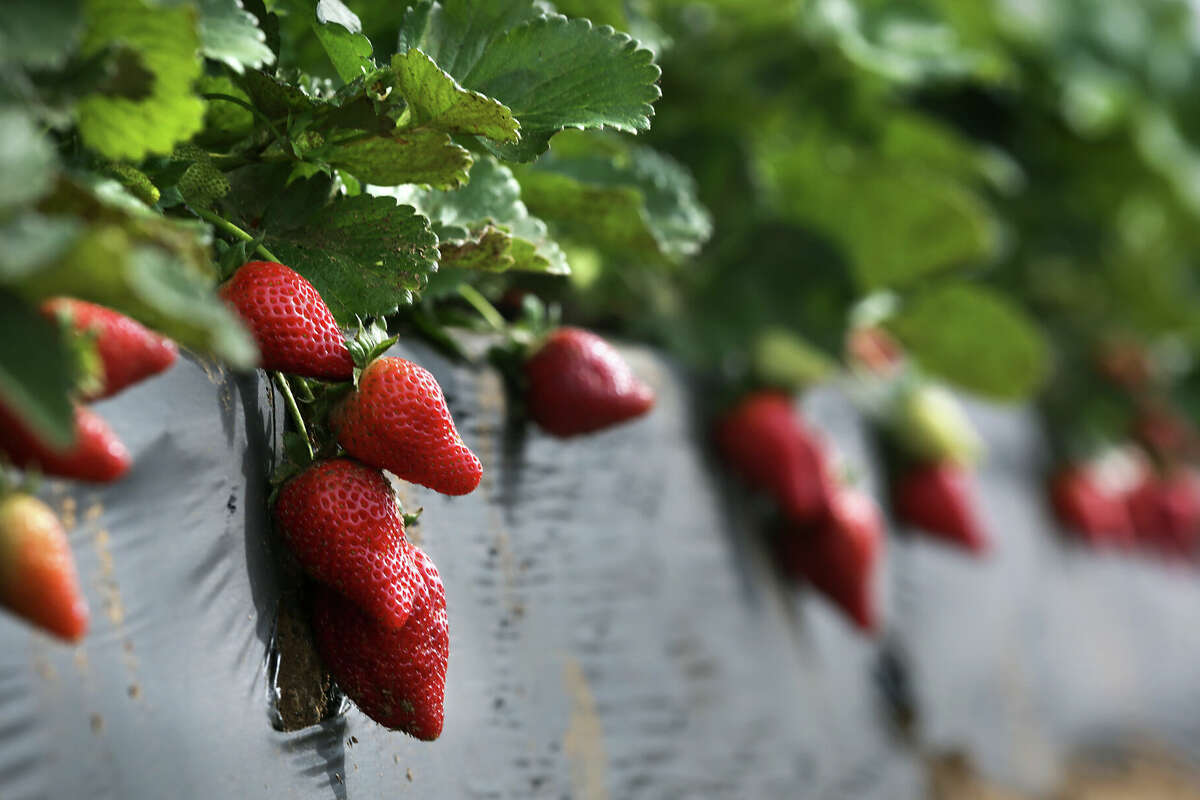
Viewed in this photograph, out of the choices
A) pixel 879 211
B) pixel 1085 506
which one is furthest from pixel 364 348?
pixel 1085 506

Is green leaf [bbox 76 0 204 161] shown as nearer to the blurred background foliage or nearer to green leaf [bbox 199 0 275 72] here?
green leaf [bbox 199 0 275 72]

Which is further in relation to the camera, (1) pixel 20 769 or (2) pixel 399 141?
(2) pixel 399 141

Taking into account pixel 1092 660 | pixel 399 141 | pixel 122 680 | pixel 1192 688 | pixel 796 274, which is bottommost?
pixel 1192 688

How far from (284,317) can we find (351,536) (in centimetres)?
8

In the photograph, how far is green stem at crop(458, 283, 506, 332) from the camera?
2.10 feet

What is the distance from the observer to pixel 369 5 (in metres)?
0.55

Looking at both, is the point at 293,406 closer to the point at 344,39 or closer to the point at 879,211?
the point at 344,39

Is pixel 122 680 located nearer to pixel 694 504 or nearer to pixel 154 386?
pixel 154 386

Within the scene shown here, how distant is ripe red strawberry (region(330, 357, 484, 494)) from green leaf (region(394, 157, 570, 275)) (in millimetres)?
71

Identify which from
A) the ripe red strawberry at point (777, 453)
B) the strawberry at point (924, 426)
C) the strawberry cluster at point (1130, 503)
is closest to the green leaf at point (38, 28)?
the ripe red strawberry at point (777, 453)

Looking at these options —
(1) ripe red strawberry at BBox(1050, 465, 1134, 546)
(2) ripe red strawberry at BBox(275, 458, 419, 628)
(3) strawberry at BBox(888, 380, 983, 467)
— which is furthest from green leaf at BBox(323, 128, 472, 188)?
(1) ripe red strawberry at BBox(1050, 465, 1134, 546)

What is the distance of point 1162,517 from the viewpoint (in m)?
1.78

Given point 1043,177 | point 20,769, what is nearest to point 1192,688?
point 1043,177

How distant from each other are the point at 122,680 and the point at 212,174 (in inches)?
7.2
